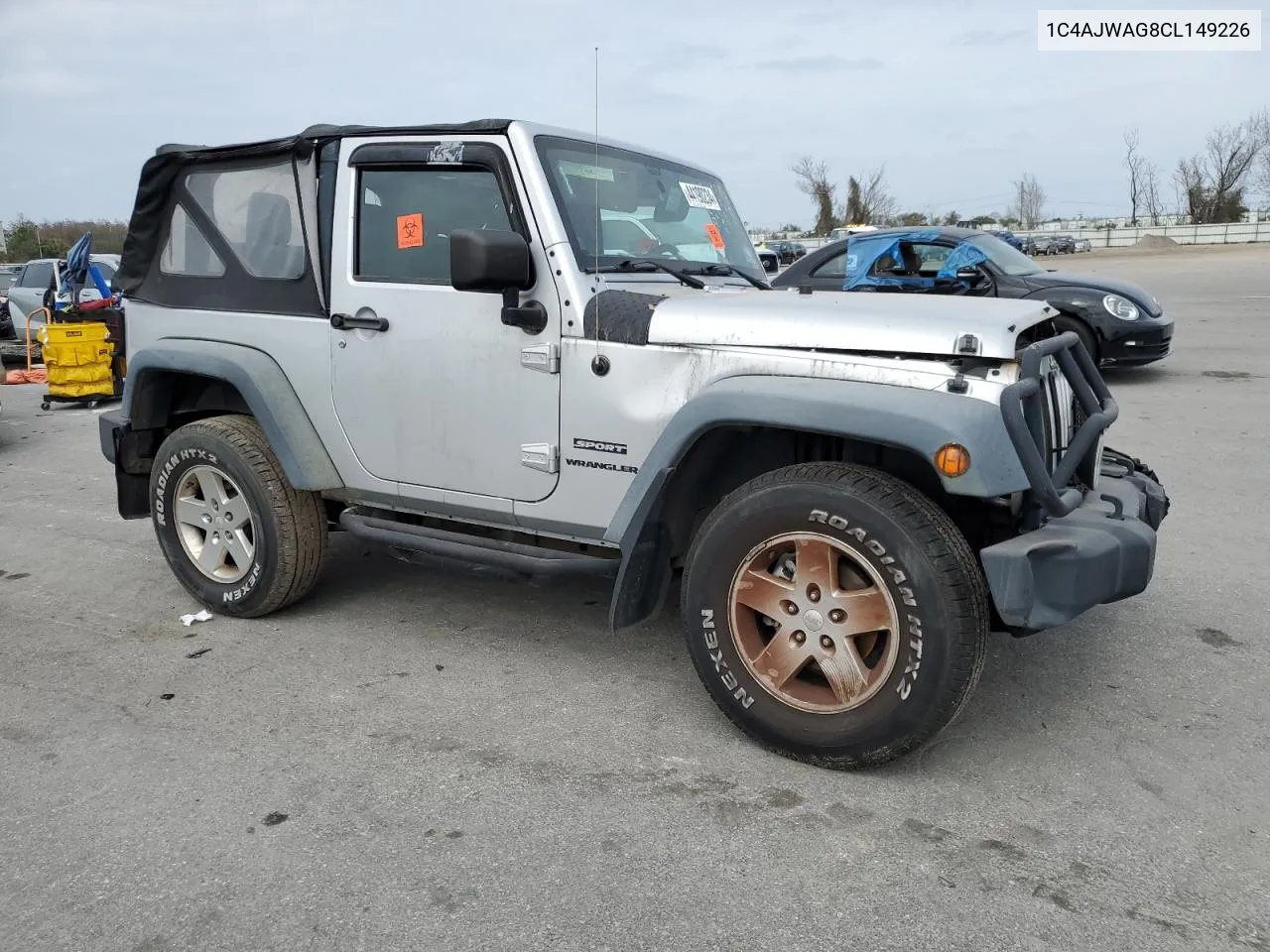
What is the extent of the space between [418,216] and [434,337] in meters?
0.48

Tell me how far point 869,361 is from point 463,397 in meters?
1.53

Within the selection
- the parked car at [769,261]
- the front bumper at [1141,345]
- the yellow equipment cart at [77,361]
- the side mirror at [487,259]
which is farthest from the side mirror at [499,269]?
the yellow equipment cart at [77,361]

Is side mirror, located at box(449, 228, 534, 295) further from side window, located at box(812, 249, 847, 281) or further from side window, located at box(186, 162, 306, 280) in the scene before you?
side window, located at box(812, 249, 847, 281)

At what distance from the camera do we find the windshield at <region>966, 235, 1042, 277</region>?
9977 millimetres

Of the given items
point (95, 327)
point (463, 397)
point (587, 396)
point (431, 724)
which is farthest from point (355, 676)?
point (95, 327)

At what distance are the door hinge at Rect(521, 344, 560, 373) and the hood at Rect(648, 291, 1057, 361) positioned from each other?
14.5 inches

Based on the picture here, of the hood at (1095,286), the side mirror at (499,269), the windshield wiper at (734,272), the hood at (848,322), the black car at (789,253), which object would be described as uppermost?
the black car at (789,253)

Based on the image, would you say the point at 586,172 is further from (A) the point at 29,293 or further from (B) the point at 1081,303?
(A) the point at 29,293

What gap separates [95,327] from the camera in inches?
470

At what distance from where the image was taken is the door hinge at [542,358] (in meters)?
3.57

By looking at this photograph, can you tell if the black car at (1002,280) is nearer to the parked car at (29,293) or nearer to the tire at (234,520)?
the tire at (234,520)

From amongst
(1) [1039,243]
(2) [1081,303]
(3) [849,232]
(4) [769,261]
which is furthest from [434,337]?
(1) [1039,243]

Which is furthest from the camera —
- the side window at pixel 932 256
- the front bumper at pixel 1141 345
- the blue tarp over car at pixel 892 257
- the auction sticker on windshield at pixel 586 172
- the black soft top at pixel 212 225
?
the front bumper at pixel 1141 345

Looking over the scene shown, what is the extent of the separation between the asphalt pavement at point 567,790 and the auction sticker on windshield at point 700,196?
1.82 m
